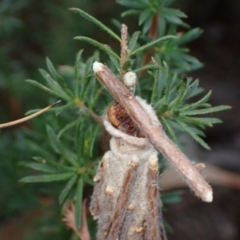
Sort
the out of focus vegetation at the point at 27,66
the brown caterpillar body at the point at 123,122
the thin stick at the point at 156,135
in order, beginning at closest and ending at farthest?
1. the thin stick at the point at 156,135
2. the brown caterpillar body at the point at 123,122
3. the out of focus vegetation at the point at 27,66

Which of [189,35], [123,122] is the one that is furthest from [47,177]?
[189,35]

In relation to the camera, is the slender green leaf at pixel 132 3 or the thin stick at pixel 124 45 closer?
the thin stick at pixel 124 45

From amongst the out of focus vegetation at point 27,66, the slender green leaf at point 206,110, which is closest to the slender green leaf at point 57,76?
the slender green leaf at point 206,110

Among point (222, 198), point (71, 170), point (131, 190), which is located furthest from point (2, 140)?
point (222, 198)

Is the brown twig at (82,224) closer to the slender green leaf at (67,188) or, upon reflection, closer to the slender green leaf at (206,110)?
the slender green leaf at (67,188)

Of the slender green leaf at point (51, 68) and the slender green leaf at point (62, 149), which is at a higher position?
the slender green leaf at point (51, 68)

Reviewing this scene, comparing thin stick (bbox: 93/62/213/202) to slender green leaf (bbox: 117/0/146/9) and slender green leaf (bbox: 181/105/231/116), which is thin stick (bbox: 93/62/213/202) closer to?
slender green leaf (bbox: 181/105/231/116)

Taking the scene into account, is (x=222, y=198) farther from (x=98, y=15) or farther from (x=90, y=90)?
(x=90, y=90)
